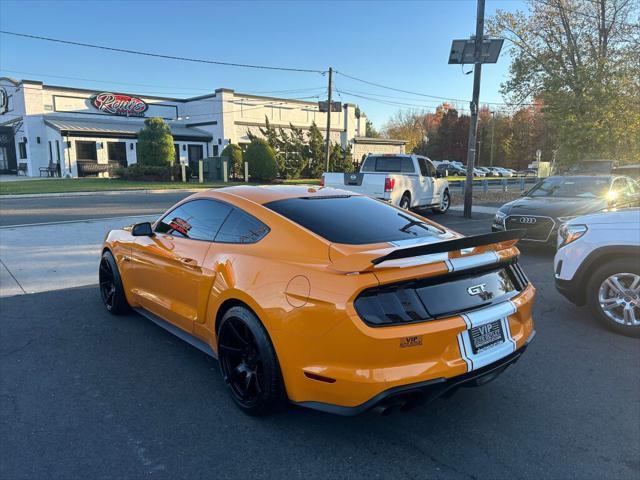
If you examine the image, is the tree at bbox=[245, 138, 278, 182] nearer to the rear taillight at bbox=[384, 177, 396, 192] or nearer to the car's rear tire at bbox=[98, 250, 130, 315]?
the rear taillight at bbox=[384, 177, 396, 192]

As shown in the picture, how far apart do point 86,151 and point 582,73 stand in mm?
32792

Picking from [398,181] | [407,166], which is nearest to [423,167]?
[407,166]

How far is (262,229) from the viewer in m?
3.33

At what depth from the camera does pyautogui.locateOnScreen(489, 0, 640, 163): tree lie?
2034cm

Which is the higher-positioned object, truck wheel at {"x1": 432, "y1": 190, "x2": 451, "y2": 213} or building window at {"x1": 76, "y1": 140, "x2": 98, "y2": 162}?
building window at {"x1": 76, "y1": 140, "x2": 98, "y2": 162}

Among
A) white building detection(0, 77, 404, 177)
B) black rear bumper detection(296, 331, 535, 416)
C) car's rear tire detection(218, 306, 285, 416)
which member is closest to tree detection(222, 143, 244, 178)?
white building detection(0, 77, 404, 177)

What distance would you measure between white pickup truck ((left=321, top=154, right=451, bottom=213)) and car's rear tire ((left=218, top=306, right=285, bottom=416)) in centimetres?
972

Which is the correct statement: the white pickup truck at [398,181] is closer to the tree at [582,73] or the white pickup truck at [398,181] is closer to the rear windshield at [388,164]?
the rear windshield at [388,164]

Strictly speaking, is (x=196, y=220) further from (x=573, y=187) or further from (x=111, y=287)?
(x=573, y=187)

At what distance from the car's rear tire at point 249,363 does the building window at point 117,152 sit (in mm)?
37747

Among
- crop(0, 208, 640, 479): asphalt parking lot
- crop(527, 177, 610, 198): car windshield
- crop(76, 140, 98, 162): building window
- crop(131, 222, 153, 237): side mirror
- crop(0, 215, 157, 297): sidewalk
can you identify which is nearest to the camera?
crop(0, 208, 640, 479): asphalt parking lot

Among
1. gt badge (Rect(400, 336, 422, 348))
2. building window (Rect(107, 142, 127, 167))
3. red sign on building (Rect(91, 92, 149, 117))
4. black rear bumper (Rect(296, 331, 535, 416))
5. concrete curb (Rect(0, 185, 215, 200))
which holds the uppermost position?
red sign on building (Rect(91, 92, 149, 117))

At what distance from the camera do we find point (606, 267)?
493 cm

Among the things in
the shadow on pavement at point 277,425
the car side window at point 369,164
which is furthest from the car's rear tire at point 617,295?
the car side window at point 369,164
